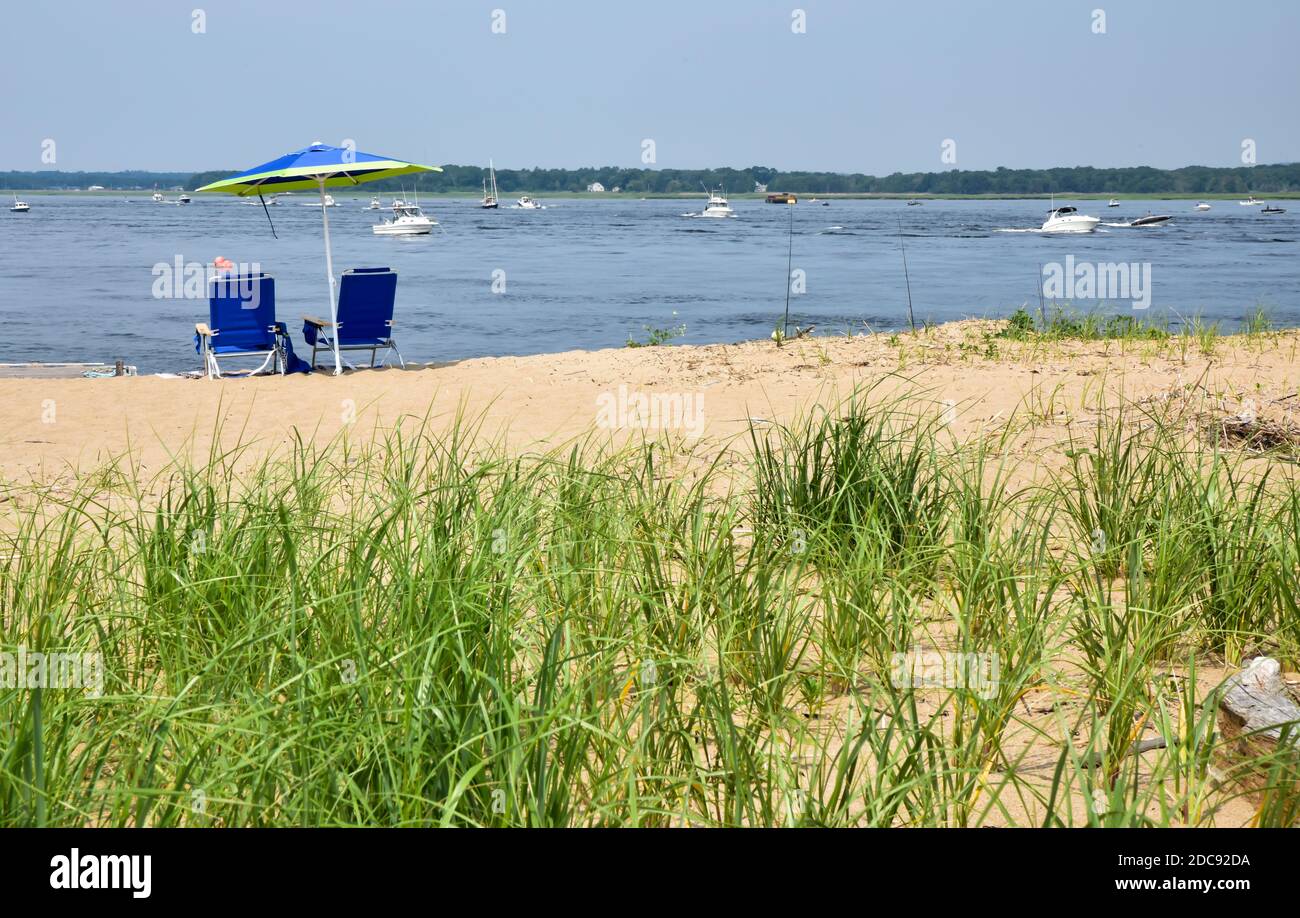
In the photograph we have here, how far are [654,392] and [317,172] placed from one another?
159 inches

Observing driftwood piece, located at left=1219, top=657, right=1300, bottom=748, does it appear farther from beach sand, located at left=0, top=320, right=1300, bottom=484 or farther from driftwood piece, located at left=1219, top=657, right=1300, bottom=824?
beach sand, located at left=0, top=320, right=1300, bottom=484

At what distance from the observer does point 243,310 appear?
10898 mm

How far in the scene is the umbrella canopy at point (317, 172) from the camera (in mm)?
10652

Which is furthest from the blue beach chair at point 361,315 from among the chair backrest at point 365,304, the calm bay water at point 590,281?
the calm bay water at point 590,281

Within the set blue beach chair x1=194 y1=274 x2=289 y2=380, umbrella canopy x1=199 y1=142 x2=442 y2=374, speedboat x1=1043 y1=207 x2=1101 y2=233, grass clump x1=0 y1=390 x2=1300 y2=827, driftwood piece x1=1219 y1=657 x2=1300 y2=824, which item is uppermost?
speedboat x1=1043 y1=207 x2=1101 y2=233

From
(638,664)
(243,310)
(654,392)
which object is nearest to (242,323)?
(243,310)

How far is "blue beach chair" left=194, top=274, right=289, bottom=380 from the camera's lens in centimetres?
1073

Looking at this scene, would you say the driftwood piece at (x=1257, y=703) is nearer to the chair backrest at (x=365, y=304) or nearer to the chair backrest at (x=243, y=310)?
the chair backrest at (x=365, y=304)

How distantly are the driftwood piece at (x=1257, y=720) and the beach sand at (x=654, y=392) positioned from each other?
3.52 meters

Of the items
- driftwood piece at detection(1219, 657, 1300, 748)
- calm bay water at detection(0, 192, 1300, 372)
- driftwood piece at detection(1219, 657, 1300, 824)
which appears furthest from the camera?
calm bay water at detection(0, 192, 1300, 372)

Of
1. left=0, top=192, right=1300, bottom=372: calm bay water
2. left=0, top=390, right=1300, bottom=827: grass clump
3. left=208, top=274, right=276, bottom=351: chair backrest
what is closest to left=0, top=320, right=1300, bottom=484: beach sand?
left=208, top=274, right=276, bottom=351: chair backrest

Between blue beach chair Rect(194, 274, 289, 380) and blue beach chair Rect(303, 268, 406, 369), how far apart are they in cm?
33

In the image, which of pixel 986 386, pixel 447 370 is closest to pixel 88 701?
pixel 986 386
